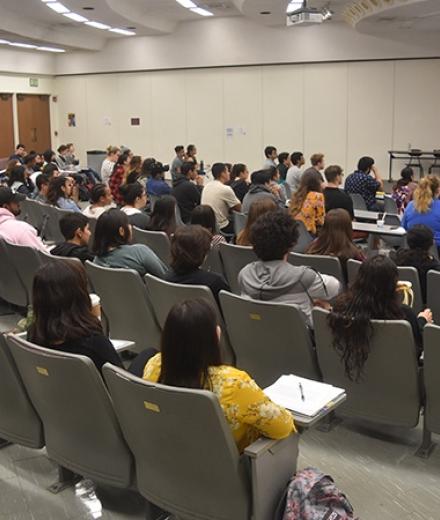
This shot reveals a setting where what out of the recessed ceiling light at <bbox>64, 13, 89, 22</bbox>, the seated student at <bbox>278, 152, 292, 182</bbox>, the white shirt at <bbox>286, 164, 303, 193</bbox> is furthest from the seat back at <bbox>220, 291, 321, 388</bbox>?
the recessed ceiling light at <bbox>64, 13, 89, 22</bbox>

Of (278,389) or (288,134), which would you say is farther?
(288,134)

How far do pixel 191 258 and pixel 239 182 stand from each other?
17.4 ft

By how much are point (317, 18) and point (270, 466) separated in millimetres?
8867

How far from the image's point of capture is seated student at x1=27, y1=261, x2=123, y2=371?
105 inches

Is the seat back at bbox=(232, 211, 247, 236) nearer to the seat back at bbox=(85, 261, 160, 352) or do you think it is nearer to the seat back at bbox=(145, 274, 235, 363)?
the seat back at bbox=(85, 261, 160, 352)

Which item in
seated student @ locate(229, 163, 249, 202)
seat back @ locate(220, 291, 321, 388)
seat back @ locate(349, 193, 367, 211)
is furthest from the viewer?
seated student @ locate(229, 163, 249, 202)

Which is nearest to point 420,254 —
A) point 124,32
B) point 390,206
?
point 390,206

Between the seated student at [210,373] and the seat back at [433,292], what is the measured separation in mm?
2390

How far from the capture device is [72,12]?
1380 centimetres

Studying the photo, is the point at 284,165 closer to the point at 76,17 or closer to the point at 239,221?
the point at 239,221

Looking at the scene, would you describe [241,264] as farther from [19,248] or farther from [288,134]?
[288,134]

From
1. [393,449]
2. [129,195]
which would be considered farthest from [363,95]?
[393,449]

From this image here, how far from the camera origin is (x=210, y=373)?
2.22 meters

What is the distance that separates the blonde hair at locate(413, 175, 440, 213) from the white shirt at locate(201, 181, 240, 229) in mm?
2322
